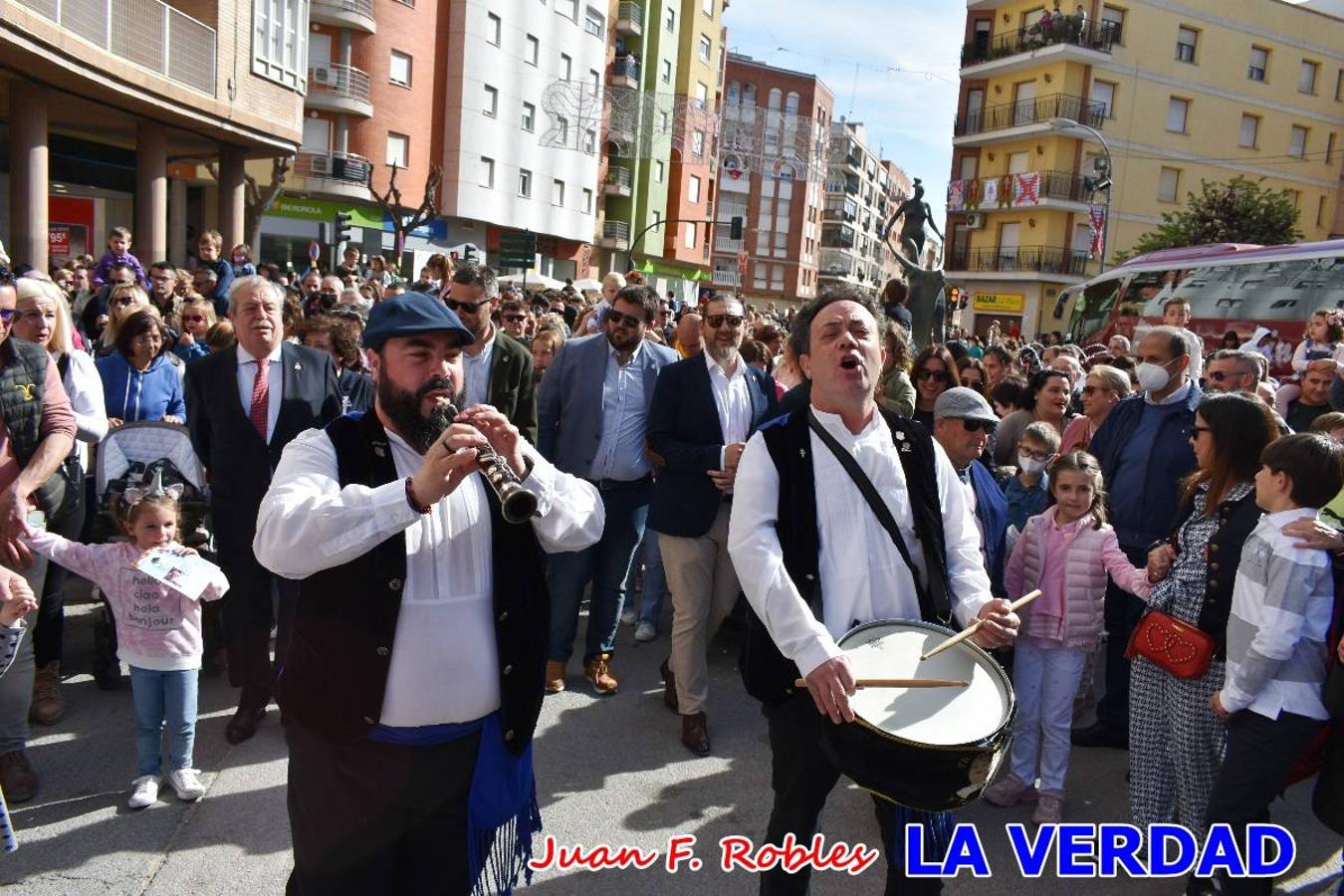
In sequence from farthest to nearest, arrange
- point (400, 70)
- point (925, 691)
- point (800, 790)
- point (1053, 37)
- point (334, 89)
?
point (1053, 37)
point (400, 70)
point (334, 89)
point (800, 790)
point (925, 691)

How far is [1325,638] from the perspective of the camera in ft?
10.1

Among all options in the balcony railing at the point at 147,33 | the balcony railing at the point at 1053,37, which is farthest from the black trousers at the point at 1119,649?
the balcony railing at the point at 1053,37

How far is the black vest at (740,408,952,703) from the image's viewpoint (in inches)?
107

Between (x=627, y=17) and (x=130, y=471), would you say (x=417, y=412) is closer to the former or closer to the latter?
(x=130, y=471)

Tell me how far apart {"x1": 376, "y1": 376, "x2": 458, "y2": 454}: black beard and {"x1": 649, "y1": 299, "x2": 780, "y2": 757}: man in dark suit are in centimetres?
227

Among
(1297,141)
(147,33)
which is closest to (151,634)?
(147,33)

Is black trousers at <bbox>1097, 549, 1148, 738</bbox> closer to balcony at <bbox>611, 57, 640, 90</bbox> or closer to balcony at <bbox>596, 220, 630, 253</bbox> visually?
balcony at <bbox>596, 220, 630, 253</bbox>

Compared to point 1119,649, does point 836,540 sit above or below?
above

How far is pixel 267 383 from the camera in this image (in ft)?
14.4

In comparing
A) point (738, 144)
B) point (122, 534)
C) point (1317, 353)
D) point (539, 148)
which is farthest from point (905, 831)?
point (539, 148)

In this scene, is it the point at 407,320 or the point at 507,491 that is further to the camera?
the point at 407,320

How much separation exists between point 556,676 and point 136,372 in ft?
9.69

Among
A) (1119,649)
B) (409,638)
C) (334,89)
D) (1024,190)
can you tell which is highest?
(334,89)

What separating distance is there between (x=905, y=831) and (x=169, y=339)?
16.7 ft
